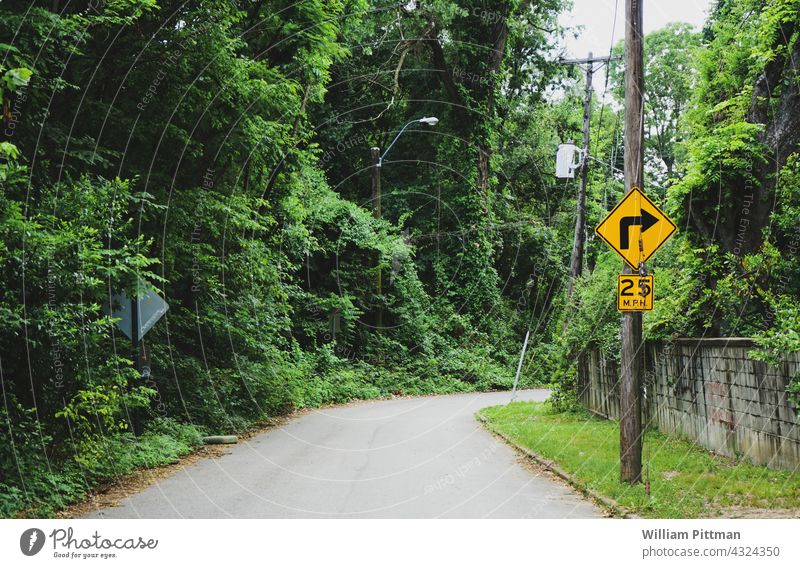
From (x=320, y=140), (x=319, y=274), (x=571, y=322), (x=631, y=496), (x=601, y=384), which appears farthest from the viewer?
(x=320, y=140)

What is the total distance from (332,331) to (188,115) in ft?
46.6

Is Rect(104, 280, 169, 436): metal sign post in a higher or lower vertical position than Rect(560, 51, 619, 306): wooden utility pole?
lower

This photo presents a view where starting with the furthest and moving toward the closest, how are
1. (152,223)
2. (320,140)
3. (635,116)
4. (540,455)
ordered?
(320,140)
(152,223)
(540,455)
(635,116)

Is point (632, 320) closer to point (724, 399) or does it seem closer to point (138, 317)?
point (724, 399)

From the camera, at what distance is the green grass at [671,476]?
8.31 metres

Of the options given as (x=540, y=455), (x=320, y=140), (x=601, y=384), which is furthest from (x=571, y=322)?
(x=320, y=140)

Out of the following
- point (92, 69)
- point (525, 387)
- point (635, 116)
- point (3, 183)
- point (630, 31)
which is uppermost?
point (92, 69)

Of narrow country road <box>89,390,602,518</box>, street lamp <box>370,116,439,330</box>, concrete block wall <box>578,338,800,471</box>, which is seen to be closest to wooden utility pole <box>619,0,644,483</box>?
narrow country road <box>89,390,602,518</box>

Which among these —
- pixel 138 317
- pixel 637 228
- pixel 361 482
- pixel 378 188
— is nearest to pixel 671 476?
pixel 637 228

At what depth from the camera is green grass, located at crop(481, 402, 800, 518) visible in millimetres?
8312

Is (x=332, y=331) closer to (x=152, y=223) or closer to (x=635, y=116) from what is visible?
(x=152, y=223)

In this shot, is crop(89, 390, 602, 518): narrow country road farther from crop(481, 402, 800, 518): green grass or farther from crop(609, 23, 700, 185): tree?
crop(609, 23, 700, 185): tree

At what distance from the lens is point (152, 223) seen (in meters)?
14.2

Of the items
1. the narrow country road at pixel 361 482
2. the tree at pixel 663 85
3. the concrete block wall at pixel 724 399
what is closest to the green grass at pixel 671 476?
the concrete block wall at pixel 724 399
